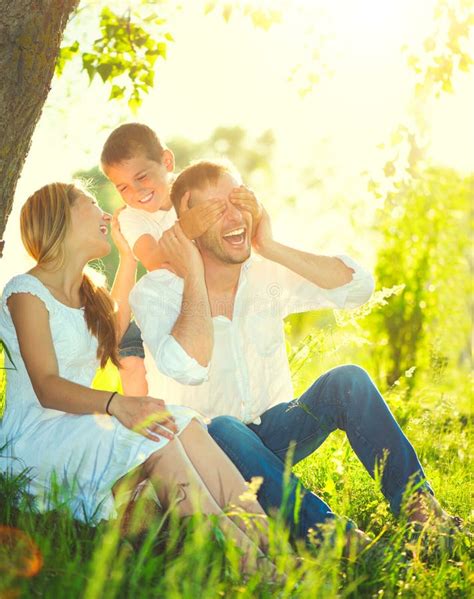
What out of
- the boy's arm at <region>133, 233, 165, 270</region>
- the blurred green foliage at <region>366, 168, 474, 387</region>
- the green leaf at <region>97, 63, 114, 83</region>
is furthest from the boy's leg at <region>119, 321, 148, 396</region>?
the blurred green foliage at <region>366, 168, 474, 387</region>

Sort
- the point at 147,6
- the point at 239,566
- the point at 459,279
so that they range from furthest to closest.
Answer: the point at 459,279, the point at 147,6, the point at 239,566

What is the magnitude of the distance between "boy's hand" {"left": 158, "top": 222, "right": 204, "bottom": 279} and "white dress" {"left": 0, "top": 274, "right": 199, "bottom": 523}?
58 cm

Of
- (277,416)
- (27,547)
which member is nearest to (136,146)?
(277,416)

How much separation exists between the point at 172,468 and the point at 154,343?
2.29 feet

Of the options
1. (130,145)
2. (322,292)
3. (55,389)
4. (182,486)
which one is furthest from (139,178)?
(182,486)

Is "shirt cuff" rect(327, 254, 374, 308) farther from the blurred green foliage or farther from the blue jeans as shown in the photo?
the blurred green foliage

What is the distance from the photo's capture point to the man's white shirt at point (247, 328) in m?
3.34

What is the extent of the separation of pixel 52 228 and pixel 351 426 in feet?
4.70

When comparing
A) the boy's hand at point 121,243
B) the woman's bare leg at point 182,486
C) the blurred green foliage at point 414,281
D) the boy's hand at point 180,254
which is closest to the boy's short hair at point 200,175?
the boy's hand at point 180,254

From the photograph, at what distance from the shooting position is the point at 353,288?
11.8 feet

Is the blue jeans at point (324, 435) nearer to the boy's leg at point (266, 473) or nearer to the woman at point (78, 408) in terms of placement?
the boy's leg at point (266, 473)

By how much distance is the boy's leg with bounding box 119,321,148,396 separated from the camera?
419 cm

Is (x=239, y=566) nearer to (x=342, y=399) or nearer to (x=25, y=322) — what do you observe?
(x=342, y=399)

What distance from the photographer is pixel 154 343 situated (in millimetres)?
3209
